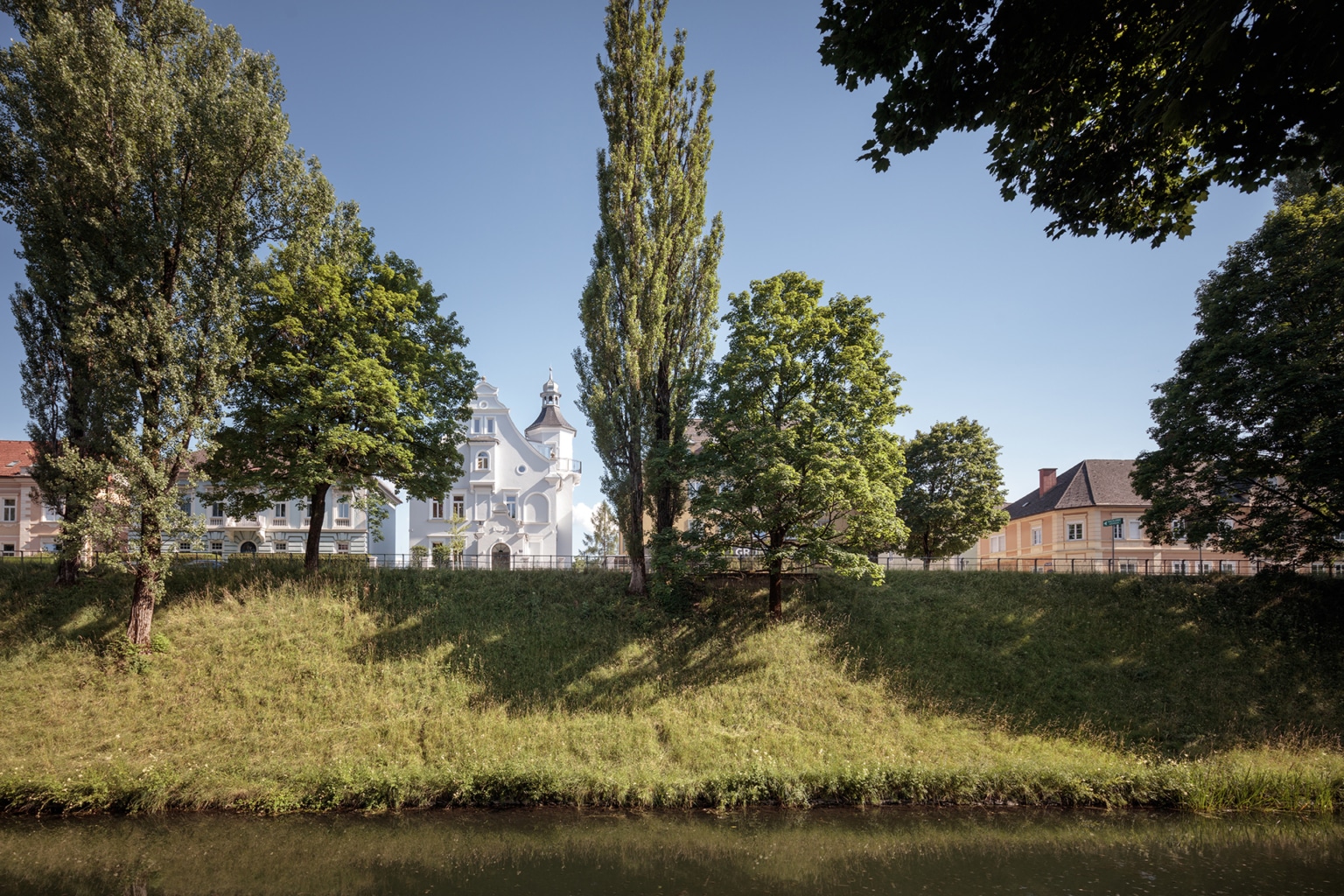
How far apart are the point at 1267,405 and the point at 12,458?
67.0 m

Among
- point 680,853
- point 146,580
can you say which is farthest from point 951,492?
point 146,580

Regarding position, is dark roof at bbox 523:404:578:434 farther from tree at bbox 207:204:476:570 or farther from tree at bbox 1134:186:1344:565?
tree at bbox 1134:186:1344:565

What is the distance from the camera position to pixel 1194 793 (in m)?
16.5

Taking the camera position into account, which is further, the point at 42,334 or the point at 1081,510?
the point at 1081,510

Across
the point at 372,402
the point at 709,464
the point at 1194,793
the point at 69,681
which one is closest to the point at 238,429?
the point at 372,402

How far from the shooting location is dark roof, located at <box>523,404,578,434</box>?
167 ft

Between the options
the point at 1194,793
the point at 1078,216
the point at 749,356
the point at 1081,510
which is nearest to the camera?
the point at 1078,216

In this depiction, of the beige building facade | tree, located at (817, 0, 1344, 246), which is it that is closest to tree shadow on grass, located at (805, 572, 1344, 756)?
tree, located at (817, 0, 1344, 246)

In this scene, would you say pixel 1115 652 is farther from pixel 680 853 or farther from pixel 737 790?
pixel 680 853

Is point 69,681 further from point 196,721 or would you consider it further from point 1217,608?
point 1217,608

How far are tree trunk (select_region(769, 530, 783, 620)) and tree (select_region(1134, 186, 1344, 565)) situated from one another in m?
13.9

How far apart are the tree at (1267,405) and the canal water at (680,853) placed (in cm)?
1136

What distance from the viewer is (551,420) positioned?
51031 mm

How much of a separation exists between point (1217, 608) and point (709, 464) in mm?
19316
